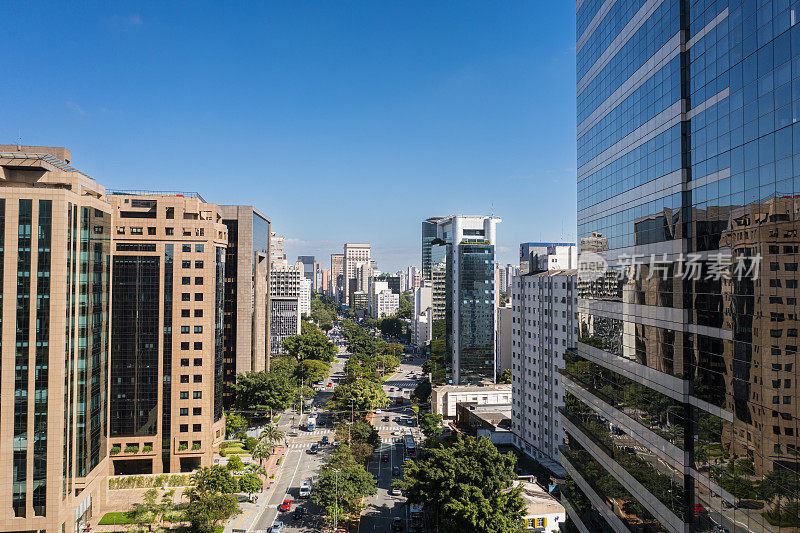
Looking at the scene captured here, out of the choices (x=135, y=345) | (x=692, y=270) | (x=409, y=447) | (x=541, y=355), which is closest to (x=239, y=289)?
(x=135, y=345)

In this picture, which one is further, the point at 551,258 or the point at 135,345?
the point at 551,258

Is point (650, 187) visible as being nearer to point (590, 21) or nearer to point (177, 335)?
point (590, 21)

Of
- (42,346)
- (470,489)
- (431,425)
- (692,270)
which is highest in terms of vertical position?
(692,270)

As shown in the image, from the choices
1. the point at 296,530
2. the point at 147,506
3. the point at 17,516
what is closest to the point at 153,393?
the point at 147,506

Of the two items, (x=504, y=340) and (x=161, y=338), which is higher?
(x=161, y=338)

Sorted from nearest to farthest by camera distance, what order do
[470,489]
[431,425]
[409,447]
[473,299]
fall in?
[470,489], [409,447], [431,425], [473,299]

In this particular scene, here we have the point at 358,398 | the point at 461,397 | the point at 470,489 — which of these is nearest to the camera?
the point at 470,489

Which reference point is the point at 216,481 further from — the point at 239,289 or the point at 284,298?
the point at 284,298
